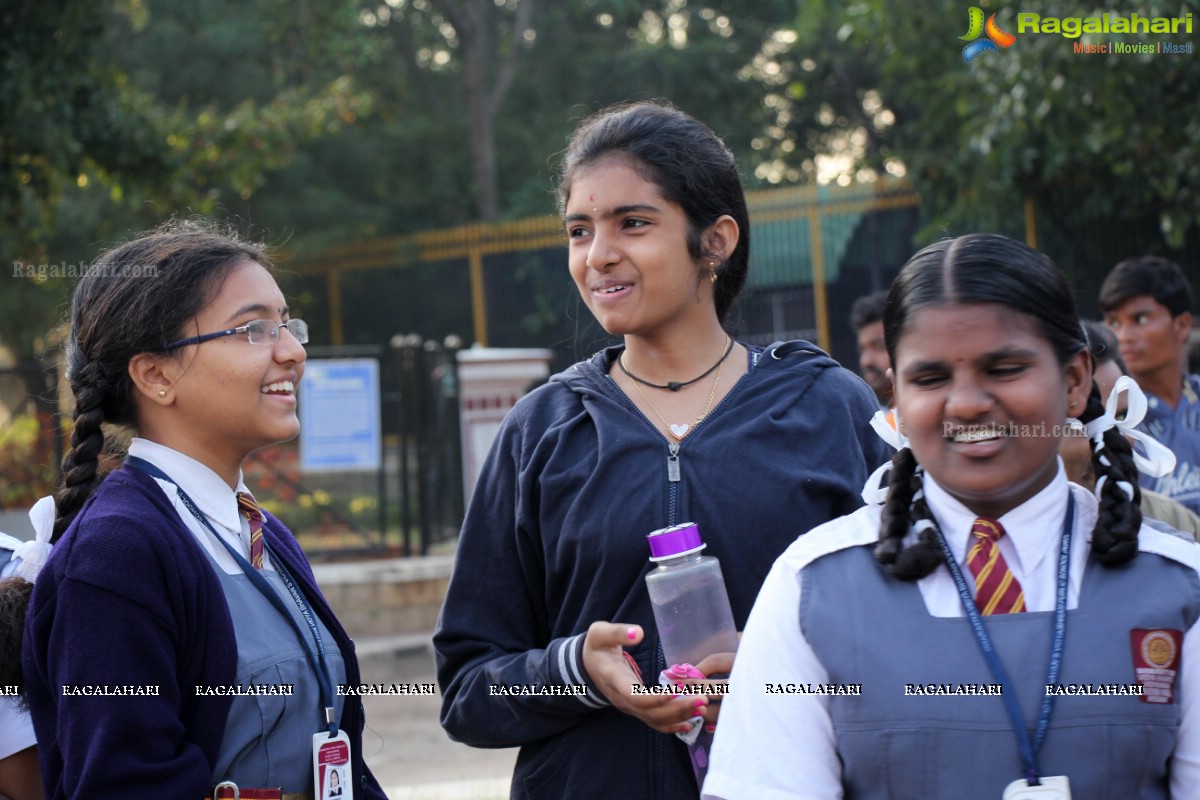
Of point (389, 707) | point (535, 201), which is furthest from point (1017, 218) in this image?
point (535, 201)

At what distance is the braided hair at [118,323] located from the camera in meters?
2.43

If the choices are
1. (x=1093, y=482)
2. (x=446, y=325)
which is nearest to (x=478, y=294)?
(x=446, y=325)

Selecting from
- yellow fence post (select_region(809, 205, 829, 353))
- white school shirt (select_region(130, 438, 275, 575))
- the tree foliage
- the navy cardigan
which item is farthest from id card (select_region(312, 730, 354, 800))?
yellow fence post (select_region(809, 205, 829, 353))

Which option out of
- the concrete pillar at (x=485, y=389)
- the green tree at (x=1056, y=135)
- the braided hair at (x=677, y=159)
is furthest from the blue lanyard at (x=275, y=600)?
the concrete pillar at (x=485, y=389)

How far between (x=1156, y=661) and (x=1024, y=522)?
26 centimetres

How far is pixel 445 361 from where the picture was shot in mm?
10156

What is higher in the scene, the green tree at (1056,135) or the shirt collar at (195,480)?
the green tree at (1056,135)

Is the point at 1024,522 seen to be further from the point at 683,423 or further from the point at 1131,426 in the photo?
the point at 683,423

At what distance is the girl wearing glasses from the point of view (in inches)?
80.7

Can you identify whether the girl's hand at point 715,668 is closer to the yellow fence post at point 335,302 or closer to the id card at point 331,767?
the id card at point 331,767

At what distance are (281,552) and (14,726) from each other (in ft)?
1.95

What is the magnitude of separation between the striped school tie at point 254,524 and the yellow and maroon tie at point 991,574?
1.30m

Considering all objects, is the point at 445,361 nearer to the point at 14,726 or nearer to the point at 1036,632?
the point at 14,726

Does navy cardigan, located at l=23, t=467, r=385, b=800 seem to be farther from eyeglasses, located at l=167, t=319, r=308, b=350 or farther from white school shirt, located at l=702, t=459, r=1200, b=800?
white school shirt, located at l=702, t=459, r=1200, b=800
